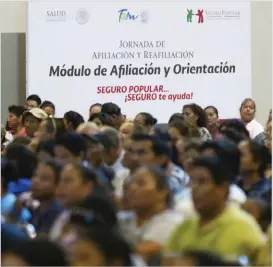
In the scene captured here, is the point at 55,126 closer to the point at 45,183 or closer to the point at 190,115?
the point at 190,115

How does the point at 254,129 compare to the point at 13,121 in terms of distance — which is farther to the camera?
the point at 13,121

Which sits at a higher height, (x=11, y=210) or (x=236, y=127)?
(x=236, y=127)

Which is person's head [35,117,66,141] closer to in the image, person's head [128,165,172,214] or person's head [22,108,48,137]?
person's head [22,108,48,137]

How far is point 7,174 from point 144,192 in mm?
1323

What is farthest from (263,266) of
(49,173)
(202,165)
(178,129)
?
(178,129)

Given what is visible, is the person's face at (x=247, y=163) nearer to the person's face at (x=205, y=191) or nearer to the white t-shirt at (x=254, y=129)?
the person's face at (x=205, y=191)

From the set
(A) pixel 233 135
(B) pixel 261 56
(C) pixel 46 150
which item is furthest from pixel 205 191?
(B) pixel 261 56

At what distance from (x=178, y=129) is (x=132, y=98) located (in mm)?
5496

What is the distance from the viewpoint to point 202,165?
415 centimetres

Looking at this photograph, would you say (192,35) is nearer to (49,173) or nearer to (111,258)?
(49,173)

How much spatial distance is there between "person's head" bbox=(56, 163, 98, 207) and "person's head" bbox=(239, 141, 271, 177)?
1.03 meters

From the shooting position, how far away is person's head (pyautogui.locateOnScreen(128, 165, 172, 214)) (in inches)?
163

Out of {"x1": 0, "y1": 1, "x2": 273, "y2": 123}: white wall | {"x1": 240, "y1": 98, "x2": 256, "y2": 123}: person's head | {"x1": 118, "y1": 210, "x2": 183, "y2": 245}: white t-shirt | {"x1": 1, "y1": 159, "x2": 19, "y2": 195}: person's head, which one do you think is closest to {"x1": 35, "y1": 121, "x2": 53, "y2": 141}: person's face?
{"x1": 1, "y1": 159, "x2": 19, "y2": 195}: person's head

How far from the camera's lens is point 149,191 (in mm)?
4152
